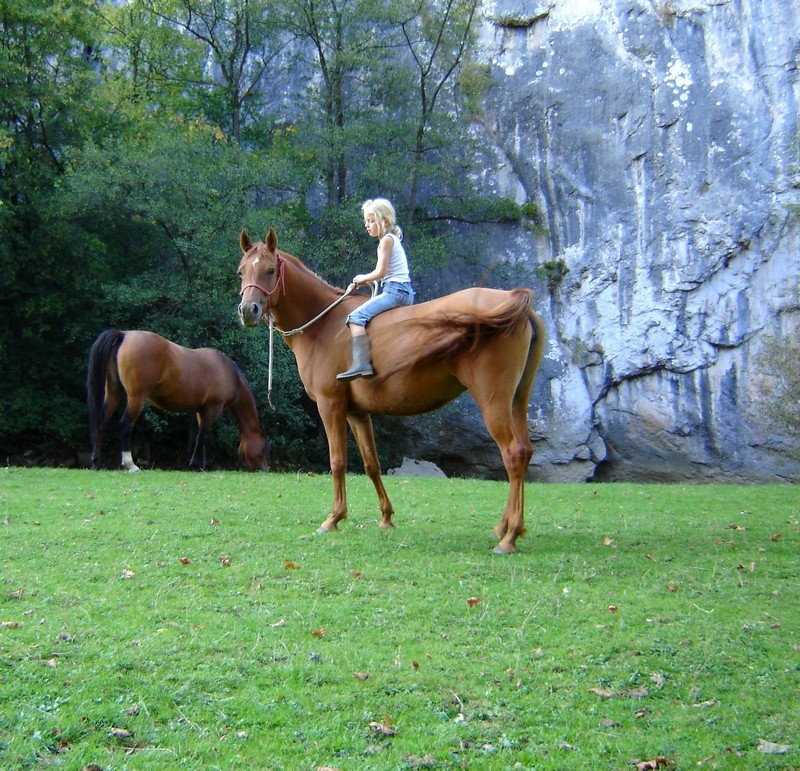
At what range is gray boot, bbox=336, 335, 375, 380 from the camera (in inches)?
310

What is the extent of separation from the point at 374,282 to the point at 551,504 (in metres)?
5.09

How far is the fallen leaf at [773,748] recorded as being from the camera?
3828 mm

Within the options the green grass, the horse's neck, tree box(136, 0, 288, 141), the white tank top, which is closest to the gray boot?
the white tank top

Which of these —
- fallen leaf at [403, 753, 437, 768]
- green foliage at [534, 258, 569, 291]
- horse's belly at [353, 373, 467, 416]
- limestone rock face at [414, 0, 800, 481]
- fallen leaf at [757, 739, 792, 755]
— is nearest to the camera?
fallen leaf at [403, 753, 437, 768]

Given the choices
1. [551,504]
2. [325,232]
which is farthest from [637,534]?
[325,232]

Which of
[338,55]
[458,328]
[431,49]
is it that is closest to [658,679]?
[458,328]

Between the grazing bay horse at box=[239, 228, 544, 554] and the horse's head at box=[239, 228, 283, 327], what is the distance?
1 cm

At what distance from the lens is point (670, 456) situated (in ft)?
79.3

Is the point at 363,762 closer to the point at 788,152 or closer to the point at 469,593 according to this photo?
the point at 469,593

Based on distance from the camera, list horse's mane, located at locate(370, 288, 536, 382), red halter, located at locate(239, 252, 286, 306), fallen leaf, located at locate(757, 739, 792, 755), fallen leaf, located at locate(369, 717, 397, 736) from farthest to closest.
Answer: red halter, located at locate(239, 252, 286, 306)
horse's mane, located at locate(370, 288, 536, 382)
fallen leaf, located at locate(369, 717, 397, 736)
fallen leaf, located at locate(757, 739, 792, 755)

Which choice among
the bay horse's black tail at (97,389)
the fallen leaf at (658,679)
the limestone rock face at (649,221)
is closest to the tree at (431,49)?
the limestone rock face at (649,221)

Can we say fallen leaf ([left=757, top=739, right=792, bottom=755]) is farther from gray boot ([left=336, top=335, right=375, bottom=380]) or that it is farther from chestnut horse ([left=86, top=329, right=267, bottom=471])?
chestnut horse ([left=86, top=329, right=267, bottom=471])

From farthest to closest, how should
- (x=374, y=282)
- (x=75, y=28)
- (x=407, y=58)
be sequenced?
(x=407, y=58) → (x=75, y=28) → (x=374, y=282)

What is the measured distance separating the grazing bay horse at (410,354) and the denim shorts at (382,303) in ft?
0.30
